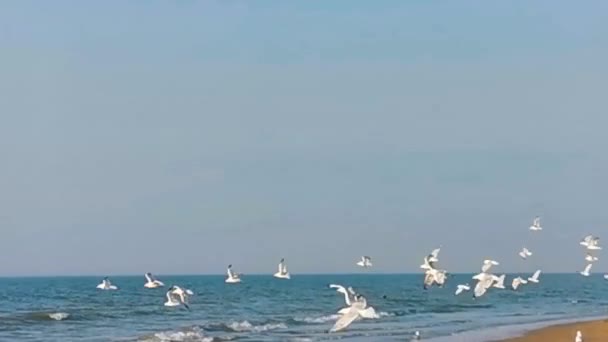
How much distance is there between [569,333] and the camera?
36438 millimetres

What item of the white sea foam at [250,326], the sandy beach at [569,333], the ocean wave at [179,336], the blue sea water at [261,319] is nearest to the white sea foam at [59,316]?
the blue sea water at [261,319]

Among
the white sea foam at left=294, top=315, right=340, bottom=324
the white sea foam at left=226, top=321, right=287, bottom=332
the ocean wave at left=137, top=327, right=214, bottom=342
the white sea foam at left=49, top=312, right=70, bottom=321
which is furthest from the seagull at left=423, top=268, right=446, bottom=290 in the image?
the white sea foam at left=49, top=312, right=70, bottom=321

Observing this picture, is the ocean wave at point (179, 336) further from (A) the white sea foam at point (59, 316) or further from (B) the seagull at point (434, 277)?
(B) the seagull at point (434, 277)

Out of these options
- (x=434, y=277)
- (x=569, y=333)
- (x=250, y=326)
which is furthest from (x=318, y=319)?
(x=434, y=277)

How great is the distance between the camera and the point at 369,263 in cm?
3212

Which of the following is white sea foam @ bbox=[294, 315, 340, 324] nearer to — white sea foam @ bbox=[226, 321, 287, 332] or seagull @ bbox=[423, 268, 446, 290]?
white sea foam @ bbox=[226, 321, 287, 332]

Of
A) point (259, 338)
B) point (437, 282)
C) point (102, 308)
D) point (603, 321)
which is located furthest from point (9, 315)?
point (437, 282)

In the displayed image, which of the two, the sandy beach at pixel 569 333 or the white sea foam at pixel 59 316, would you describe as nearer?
the sandy beach at pixel 569 333

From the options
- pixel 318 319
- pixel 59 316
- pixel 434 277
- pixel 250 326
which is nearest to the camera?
pixel 434 277

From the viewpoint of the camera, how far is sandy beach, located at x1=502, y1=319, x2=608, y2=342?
3453cm

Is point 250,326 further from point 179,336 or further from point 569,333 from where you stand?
point 569,333

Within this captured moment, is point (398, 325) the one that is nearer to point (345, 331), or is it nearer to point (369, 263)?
point (345, 331)

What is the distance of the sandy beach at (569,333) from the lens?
113 ft

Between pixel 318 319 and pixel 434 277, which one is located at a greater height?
pixel 434 277
